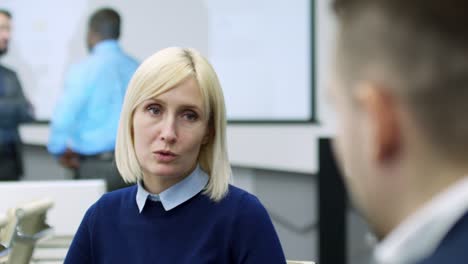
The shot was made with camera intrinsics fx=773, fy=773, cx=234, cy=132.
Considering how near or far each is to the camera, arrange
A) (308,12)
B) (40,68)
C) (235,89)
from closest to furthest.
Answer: (308,12) → (235,89) → (40,68)

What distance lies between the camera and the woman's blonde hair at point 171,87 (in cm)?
157

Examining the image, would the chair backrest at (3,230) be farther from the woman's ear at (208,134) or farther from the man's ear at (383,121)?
the man's ear at (383,121)

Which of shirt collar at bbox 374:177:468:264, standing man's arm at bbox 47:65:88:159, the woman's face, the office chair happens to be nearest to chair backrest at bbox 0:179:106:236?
the office chair

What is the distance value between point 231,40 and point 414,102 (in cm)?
422

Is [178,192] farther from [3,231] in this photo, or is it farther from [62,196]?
[62,196]

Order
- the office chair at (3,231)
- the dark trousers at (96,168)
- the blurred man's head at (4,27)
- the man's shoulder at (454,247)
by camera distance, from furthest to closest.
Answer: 1. the blurred man's head at (4,27)
2. the dark trousers at (96,168)
3. the office chair at (3,231)
4. the man's shoulder at (454,247)

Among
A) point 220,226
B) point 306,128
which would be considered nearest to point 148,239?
point 220,226

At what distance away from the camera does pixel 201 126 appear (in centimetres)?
160

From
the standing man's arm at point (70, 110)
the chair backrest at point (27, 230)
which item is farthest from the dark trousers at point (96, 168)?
the chair backrest at point (27, 230)

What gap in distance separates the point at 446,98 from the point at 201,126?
1.03 m

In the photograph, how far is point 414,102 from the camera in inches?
23.9

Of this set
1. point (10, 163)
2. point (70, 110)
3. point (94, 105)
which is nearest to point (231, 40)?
point (94, 105)

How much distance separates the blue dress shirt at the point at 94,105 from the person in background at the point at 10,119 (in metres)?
0.46

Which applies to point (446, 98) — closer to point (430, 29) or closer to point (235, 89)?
point (430, 29)
